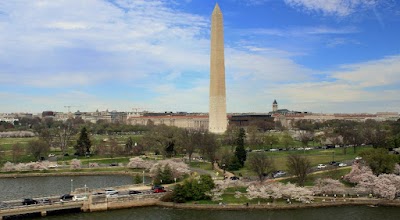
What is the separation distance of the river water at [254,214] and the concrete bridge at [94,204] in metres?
0.54

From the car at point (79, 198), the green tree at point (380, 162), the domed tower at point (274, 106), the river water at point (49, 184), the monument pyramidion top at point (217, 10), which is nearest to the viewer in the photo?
the car at point (79, 198)

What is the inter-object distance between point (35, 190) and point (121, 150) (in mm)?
19797

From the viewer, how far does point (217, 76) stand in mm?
68625

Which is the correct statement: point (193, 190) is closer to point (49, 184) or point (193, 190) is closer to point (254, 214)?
point (254, 214)

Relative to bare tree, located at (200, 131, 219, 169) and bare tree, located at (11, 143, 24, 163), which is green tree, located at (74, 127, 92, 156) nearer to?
bare tree, located at (11, 143, 24, 163)

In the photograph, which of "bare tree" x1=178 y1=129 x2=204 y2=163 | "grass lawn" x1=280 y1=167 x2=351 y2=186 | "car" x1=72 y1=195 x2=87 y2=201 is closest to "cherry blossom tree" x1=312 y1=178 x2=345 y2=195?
"grass lawn" x1=280 y1=167 x2=351 y2=186

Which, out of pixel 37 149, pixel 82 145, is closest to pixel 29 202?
pixel 37 149

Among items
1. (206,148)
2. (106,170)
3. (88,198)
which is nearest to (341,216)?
(88,198)

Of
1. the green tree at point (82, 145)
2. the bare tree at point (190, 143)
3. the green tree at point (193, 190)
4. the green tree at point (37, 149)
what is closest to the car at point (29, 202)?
the green tree at point (193, 190)

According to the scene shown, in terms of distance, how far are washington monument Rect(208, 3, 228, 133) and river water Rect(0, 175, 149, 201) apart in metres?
31.1

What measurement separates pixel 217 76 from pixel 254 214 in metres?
44.7

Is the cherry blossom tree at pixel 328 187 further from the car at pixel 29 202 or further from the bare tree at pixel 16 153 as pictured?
the bare tree at pixel 16 153

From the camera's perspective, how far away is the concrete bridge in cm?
2486

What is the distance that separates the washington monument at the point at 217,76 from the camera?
218ft
